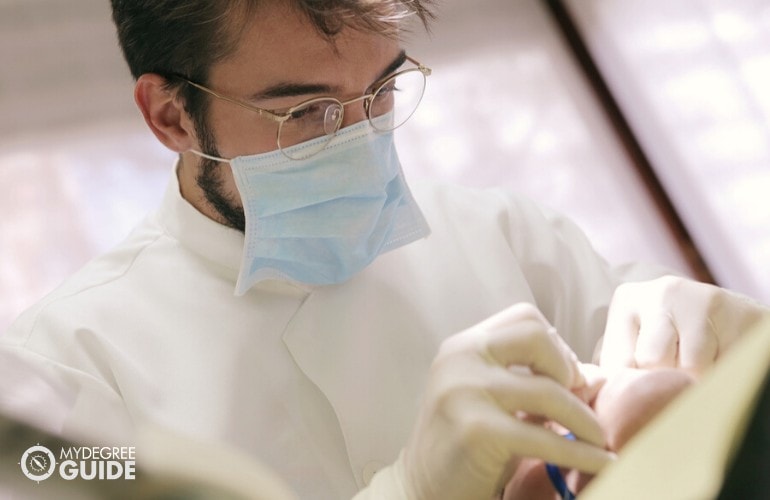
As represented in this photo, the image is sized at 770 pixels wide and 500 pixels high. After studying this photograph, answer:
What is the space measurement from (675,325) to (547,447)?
1.09ft

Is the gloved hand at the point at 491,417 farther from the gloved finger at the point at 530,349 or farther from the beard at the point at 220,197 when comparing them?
the beard at the point at 220,197

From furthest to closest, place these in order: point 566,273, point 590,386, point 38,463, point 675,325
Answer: point 566,273
point 675,325
point 590,386
point 38,463

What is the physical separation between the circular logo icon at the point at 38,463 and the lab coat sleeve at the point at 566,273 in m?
0.85

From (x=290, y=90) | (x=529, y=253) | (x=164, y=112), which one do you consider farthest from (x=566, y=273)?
(x=164, y=112)

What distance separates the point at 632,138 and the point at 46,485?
73.4 inches

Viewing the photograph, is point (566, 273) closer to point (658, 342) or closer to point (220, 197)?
point (658, 342)

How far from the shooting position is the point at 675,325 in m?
0.96

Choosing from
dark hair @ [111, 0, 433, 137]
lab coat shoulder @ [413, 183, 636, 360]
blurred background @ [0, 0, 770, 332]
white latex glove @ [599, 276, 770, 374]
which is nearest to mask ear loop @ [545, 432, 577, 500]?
white latex glove @ [599, 276, 770, 374]

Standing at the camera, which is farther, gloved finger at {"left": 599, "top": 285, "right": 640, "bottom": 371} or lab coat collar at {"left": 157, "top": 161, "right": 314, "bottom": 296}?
lab coat collar at {"left": 157, "top": 161, "right": 314, "bottom": 296}

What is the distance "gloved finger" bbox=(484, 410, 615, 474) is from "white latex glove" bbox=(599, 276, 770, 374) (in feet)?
0.67

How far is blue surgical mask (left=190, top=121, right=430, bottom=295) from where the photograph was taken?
3.48 feet

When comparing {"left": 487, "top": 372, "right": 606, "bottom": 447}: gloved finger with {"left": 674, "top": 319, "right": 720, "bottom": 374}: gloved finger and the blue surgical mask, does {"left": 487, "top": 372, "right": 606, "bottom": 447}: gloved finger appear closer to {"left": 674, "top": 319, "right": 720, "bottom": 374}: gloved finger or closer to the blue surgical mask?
{"left": 674, "top": 319, "right": 720, "bottom": 374}: gloved finger

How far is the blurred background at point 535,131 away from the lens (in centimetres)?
176

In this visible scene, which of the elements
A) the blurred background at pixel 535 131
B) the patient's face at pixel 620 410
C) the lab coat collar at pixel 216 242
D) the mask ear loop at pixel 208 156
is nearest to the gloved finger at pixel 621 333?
the patient's face at pixel 620 410
